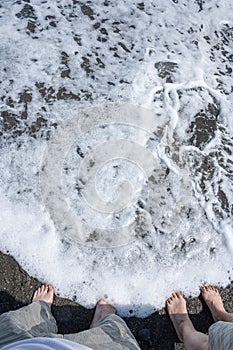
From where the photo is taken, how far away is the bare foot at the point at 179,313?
2.63 meters

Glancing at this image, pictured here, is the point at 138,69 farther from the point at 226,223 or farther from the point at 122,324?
the point at 122,324

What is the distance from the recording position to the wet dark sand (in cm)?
264

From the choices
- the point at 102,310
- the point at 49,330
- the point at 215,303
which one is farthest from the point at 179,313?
the point at 49,330

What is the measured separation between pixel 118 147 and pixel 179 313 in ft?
4.24

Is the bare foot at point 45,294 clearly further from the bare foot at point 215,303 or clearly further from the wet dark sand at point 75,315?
the bare foot at point 215,303

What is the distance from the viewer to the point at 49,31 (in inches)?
137

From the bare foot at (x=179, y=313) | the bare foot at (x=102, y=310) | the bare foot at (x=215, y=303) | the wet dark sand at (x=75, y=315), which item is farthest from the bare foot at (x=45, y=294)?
the bare foot at (x=215, y=303)

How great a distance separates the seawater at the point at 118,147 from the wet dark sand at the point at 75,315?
7 centimetres

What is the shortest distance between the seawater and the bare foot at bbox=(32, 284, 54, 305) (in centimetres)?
7

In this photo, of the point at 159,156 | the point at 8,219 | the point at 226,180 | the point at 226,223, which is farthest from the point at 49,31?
the point at 226,223

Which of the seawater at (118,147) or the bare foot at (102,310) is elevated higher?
the seawater at (118,147)

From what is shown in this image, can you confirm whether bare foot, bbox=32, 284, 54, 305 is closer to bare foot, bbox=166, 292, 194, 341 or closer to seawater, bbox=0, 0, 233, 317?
seawater, bbox=0, 0, 233, 317

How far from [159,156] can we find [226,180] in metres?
0.56

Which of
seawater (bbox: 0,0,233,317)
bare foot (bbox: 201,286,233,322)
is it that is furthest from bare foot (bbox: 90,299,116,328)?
bare foot (bbox: 201,286,233,322)
